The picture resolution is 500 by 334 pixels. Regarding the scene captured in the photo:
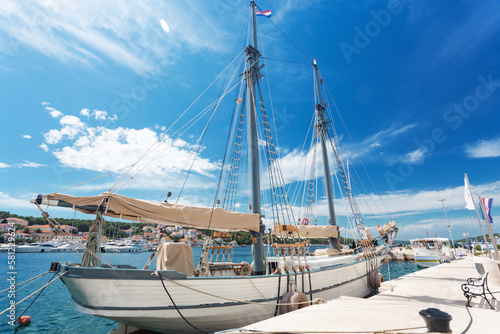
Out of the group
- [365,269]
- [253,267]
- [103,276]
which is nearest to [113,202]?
[103,276]

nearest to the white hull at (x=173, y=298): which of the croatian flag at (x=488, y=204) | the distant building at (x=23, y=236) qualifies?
the croatian flag at (x=488, y=204)

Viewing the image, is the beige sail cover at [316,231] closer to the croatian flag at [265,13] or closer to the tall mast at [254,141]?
the tall mast at [254,141]

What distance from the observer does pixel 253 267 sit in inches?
428

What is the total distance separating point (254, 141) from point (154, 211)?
662cm

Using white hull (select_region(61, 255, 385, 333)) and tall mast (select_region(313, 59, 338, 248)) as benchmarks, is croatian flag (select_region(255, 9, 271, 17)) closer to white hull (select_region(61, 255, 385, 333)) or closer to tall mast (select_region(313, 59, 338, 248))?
tall mast (select_region(313, 59, 338, 248))

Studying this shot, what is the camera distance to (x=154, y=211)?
7.39 meters

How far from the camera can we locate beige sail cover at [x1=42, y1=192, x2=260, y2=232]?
261 inches

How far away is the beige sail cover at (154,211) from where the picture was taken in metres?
6.62

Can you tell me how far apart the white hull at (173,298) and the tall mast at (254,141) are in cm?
198

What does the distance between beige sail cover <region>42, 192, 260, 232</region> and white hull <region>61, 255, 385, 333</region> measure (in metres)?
1.76

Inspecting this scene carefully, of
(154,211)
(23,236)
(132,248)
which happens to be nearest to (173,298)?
(154,211)

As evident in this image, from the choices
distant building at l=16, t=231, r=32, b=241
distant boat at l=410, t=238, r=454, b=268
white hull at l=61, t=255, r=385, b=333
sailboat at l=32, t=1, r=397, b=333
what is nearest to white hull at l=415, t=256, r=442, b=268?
distant boat at l=410, t=238, r=454, b=268

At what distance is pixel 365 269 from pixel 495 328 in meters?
11.4

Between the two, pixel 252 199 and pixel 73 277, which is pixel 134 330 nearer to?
pixel 73 277
